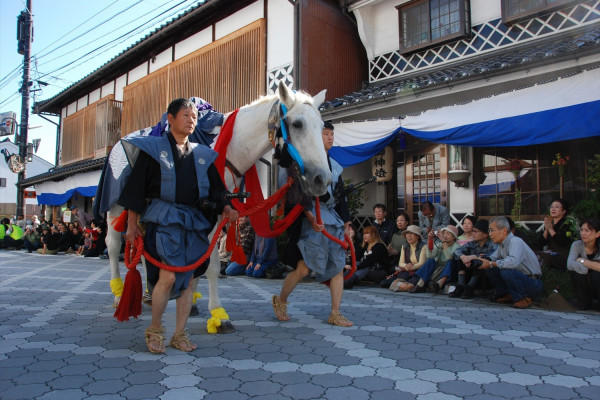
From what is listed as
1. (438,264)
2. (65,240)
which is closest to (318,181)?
(438,264)

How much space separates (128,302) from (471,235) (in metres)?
5.02

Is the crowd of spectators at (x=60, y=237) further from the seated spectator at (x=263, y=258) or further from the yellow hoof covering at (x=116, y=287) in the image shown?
the yellow hoof covering at (x=116, y=287)

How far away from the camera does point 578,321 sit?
458cm

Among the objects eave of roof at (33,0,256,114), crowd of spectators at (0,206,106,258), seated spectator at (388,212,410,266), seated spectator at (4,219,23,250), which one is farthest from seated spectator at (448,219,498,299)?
seated spectator at (4,219,23,250)

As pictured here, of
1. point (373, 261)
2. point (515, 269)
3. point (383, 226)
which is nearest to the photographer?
point (515, 269)

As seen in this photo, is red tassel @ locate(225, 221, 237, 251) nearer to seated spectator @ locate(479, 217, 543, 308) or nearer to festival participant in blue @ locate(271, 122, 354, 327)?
festival participant in blue @ locate(271, 122, 354, 327)

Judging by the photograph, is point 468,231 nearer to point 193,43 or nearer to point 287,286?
point 287,286

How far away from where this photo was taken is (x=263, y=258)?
28.3 ft

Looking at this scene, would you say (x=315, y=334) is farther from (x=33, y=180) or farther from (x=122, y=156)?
(x=33, y=180)

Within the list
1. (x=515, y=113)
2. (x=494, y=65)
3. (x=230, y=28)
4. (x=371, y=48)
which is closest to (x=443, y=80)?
(x=494, y=65)

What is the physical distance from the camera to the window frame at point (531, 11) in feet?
25.2

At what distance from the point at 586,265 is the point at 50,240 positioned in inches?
626

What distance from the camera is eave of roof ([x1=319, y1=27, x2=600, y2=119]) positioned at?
6109mm

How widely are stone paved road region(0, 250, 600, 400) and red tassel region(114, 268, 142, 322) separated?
28cm
